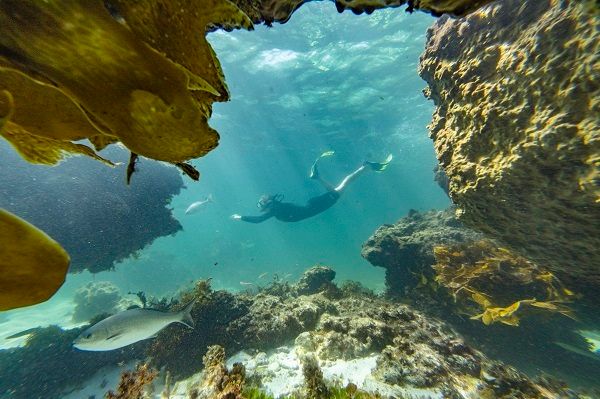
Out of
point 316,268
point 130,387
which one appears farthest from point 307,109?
point 130,387

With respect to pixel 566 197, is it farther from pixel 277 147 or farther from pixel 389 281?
pixel 277 147

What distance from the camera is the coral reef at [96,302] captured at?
1797 cm

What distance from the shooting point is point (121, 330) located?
480 centimetres

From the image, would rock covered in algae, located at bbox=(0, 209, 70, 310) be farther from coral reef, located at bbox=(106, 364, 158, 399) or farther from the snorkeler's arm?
the snorkeler's arm

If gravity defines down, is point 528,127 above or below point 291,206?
below

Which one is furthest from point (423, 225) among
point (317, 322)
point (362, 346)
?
point (362, 346)

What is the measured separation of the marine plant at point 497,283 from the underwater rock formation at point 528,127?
725 mm

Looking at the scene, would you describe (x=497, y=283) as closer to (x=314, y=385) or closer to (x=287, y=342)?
(x=287, y=342)

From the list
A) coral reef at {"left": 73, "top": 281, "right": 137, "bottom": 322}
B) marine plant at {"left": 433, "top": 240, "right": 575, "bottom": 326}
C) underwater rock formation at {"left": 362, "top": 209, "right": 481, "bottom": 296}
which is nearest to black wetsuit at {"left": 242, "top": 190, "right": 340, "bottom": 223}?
underwater rock formation at {"left": 362, "top": 209, "right": 481, "bottom": 296}

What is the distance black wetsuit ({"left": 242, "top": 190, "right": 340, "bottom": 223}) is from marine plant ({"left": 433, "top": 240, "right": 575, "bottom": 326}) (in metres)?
12.1

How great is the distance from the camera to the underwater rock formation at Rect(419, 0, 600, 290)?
10.9 feet

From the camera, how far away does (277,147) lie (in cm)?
4362

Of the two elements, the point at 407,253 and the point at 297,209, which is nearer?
the point at 407,253

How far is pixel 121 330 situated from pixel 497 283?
26.4 ft
